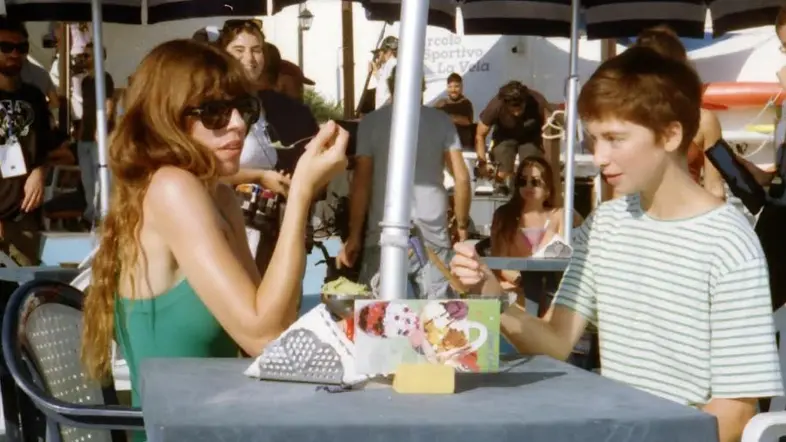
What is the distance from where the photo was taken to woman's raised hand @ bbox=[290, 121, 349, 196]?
6.84 feet

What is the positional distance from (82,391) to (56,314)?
0.58ft

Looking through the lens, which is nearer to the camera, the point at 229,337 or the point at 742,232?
the point at 742,232

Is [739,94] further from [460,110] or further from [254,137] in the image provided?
[254,137]

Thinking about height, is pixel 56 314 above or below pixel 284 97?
below

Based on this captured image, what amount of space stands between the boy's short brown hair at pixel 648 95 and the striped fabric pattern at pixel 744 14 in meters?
6.59

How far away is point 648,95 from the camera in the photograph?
88.0 inches

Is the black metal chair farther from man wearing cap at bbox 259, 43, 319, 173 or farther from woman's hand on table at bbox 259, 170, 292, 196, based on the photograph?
man wearing cap at bbox 259, 43, 319, 173

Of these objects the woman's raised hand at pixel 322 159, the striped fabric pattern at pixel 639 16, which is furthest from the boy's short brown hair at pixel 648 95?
the striped fabric pattern at pixel 639 16

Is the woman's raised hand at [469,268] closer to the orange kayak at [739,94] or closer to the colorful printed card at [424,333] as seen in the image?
the colorful printed card at [424,333]

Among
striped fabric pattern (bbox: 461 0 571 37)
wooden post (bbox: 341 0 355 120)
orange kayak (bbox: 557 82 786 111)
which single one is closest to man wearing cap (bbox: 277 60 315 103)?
→ striped fabric pattern (bbox: 461 0 571 37)

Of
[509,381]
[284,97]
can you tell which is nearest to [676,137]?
[509,381]

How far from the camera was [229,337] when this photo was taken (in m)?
2.41

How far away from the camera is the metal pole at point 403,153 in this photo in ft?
6.84

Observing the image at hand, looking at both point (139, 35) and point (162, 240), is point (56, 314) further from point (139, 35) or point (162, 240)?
point (139, 35)
